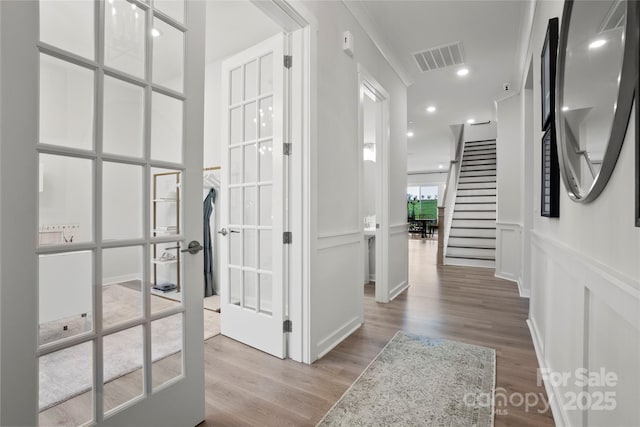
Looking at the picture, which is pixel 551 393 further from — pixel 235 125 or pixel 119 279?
pixel 235 125

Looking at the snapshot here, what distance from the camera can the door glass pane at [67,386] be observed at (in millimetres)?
1001

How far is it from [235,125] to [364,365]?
2.12m

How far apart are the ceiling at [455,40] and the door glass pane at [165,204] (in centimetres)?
231

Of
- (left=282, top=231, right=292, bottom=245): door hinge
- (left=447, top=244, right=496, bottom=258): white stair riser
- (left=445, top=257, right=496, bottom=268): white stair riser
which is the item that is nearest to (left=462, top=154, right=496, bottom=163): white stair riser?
(left=447, top=244, right=496, bottom=258): white stair riser

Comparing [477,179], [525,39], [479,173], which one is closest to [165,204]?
[525,39]

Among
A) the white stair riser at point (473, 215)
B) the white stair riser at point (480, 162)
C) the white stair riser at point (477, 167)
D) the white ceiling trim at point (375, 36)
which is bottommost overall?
the white stair riser at point (473, 215)

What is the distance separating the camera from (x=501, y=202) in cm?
492

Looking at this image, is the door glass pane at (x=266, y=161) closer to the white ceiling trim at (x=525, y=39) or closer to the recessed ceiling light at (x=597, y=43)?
the recessed ceiling light at (x=597, y=43)

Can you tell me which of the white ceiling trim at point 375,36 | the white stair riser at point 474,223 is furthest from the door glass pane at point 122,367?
the white stair riser at point 474,223

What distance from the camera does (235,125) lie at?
2639 mm

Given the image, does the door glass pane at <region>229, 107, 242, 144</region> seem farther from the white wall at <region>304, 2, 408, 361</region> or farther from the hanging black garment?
the hanging black garment

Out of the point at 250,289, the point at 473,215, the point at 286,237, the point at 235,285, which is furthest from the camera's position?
the point at 473,215

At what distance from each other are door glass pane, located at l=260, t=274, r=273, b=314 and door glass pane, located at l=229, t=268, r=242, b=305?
0.24m

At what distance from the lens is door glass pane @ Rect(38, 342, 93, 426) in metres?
1.00
